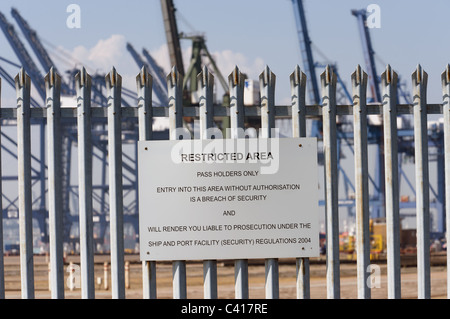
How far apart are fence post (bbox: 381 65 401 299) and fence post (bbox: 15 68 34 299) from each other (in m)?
3.34

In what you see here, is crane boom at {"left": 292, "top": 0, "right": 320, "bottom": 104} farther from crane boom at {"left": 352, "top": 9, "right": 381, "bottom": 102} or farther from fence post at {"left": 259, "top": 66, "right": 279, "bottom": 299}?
fence post at {"left": 259, "top": 66, "right": 279, "bottom": 299}

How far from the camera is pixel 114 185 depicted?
716 cm

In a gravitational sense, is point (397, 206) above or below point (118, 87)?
below

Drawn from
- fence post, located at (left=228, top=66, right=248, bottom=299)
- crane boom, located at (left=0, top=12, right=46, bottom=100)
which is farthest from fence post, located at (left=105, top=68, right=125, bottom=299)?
crane boom, located at (left=0, top=12, right=46, bottom=100)

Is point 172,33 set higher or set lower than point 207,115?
higher

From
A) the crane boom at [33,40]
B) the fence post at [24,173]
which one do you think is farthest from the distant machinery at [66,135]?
the fence post at [24,173]

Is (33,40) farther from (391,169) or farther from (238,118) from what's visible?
(391,169)

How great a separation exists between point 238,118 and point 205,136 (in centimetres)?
34

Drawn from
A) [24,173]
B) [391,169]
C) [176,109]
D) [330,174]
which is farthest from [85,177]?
[391,169]

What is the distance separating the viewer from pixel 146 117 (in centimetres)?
715

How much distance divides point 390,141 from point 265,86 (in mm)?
1294

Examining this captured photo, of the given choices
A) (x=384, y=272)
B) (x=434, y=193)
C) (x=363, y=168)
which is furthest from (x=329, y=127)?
(x=434, y=193)
